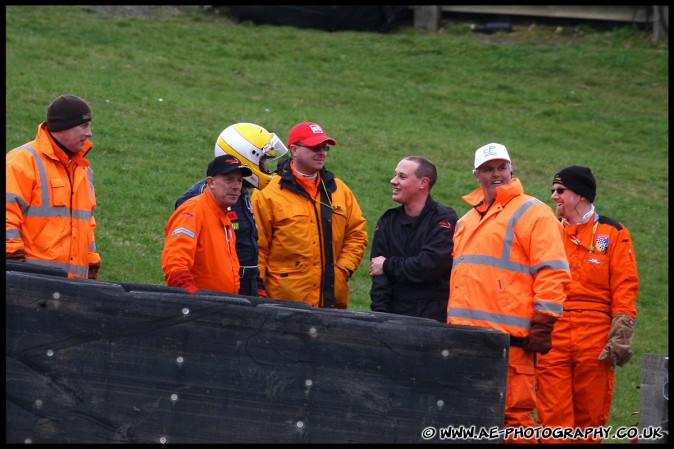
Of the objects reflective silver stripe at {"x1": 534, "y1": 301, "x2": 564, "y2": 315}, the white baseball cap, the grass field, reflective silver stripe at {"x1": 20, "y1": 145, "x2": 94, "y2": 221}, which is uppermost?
the grass field

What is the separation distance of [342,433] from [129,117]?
1130 cm

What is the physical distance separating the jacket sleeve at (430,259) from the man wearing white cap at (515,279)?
588 mm

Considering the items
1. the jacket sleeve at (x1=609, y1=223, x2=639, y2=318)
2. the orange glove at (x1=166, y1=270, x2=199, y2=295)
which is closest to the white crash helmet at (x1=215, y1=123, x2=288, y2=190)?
the orange glove at (x1=166, y1=270, x2=199, y2=295)

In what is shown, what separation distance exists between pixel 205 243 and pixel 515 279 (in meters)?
2.02

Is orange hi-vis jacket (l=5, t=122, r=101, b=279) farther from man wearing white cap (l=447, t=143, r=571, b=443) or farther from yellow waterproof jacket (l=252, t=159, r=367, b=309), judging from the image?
man wearing white cap (l=447, t=143, r=571, b=443)

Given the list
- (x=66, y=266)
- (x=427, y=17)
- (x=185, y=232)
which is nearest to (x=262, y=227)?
(x=185, y=232)

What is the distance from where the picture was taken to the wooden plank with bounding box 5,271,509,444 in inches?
189

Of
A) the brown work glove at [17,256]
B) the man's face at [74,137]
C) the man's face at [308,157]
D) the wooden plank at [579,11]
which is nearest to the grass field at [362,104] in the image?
the wooden plank at [579,11]

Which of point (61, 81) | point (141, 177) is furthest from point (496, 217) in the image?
point (61, 81)

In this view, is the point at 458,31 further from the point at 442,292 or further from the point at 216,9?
the point at 442,292

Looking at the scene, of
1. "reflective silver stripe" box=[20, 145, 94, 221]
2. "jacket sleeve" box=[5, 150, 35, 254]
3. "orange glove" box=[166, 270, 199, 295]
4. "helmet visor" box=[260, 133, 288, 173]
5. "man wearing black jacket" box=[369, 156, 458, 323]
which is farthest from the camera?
"helmet visor" box=[260, 133, 288, 173]

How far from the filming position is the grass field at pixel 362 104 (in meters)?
12.6

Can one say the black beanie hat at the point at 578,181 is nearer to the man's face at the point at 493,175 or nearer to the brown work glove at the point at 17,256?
the man's face at the point at 493,175

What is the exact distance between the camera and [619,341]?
22.9 ft
